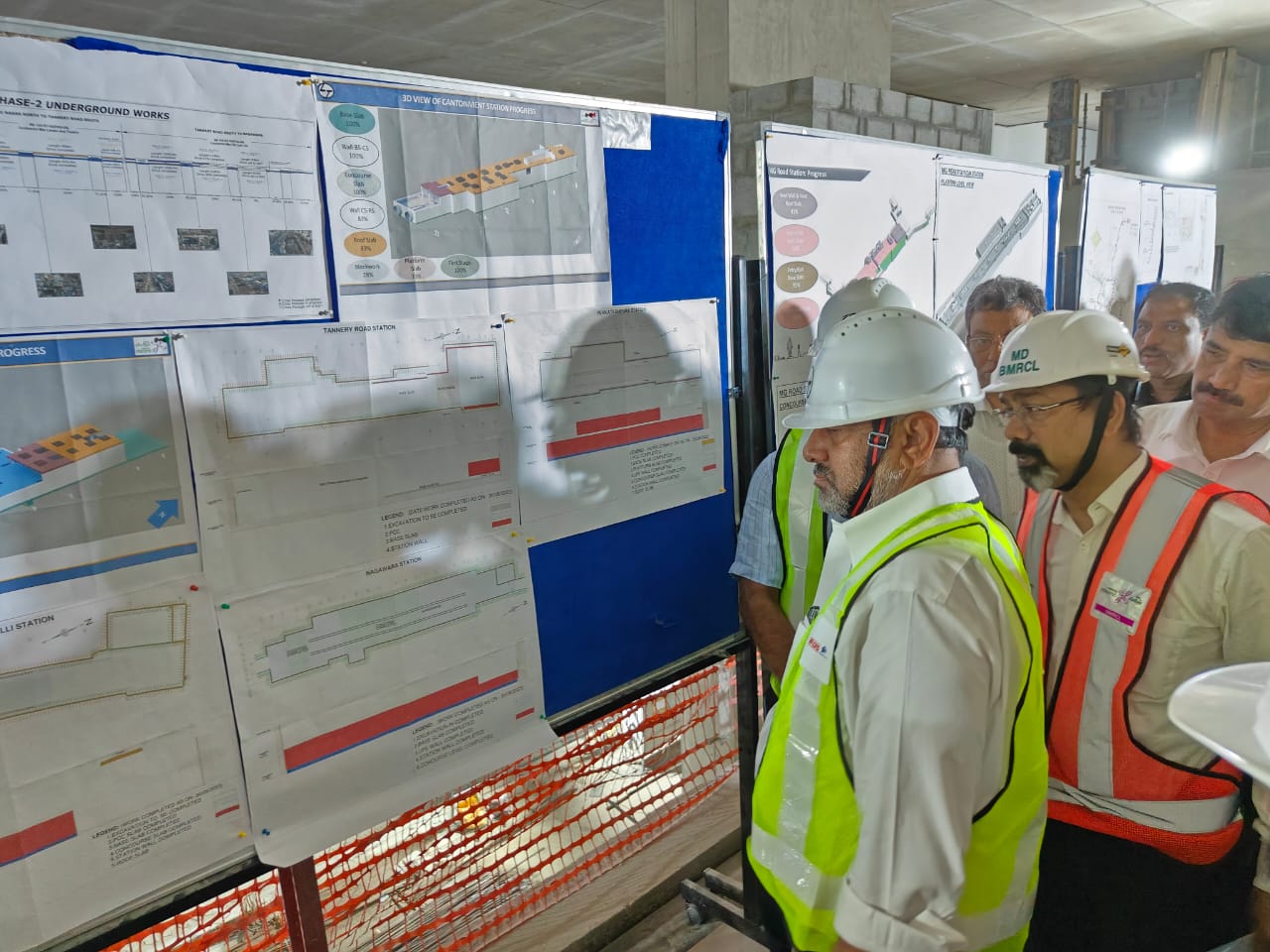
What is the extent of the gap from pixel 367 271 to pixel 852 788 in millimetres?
1287

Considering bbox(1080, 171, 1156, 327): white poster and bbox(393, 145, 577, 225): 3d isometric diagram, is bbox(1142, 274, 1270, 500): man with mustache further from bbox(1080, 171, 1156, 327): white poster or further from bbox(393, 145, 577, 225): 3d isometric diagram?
bbox(393, 145, 577, 225): 3d isometric diagram

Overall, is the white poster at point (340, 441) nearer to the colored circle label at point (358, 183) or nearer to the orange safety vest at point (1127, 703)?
the colored circle label at point (358, 183)

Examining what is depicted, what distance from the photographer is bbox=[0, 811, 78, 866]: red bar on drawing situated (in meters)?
1.28

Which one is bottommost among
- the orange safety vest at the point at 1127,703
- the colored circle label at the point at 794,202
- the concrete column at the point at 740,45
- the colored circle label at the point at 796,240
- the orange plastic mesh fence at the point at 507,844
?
the orange plastic mesh fence at the point at 507,844

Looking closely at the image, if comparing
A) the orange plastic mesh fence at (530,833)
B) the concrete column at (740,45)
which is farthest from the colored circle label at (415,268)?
the concrete column at (740,45)

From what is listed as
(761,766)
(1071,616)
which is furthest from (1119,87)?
(761,766)

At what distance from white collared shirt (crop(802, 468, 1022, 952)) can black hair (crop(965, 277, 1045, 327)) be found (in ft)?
7.31

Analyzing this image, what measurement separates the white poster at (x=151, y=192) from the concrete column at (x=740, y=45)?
2.16 metres

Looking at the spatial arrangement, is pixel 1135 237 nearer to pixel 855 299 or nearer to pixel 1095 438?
pixel 855 299

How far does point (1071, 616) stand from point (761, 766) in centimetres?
82

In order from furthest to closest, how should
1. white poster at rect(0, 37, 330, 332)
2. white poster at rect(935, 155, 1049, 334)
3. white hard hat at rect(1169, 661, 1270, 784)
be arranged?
1. white poster at rect(935, 155, 1049, 334)
2. white poster at rect(0, 37, 330, 332)
3. white hard hat at rect(1169, 661, 1270, 784)

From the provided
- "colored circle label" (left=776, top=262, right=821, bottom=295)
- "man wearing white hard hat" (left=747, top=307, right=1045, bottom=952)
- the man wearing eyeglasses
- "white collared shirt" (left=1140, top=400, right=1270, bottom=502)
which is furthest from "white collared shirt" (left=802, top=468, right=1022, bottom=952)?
the man wearing eyeglasses

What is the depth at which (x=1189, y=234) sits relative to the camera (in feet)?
16.7

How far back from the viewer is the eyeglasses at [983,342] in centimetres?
319
